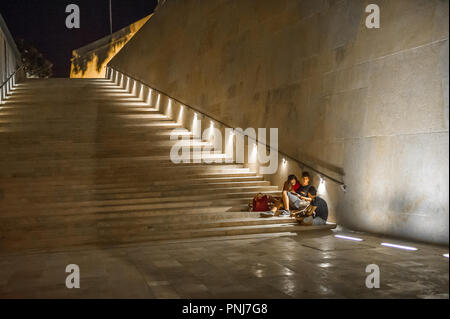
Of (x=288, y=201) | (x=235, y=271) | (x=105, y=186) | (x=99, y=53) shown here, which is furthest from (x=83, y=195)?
(x=99, y=53)

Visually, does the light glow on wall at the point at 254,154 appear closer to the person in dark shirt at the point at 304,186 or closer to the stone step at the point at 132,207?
the stone step at the point at 132,207

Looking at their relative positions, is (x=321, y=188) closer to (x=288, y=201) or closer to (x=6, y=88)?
(x=288, y=201)

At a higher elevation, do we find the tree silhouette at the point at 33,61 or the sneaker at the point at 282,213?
the tree silhouette at the point at 33,61

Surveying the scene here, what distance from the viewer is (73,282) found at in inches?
195

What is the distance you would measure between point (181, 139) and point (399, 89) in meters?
8.55

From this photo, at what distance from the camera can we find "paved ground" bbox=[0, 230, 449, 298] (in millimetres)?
4535

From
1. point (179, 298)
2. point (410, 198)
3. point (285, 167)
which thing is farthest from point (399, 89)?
point (179, 298)

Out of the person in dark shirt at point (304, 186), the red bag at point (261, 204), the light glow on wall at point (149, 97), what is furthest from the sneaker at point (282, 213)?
the light glow on wall at point (149, 97)

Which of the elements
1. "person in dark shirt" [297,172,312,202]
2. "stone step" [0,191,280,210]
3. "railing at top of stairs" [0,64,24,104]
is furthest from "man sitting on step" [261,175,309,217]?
"railing at top of stairs" [0,64,24,104]

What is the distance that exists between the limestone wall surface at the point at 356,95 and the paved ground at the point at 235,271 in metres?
0.92

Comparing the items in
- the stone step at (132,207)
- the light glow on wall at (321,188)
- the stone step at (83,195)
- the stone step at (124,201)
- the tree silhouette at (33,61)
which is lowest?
the stone step at (132,207)

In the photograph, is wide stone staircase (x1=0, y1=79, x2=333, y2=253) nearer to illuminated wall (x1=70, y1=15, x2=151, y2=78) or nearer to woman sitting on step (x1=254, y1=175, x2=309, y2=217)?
woman sitting on step (x1=254, y1=175, x2=309, y2=217)

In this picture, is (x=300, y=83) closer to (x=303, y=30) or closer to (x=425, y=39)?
(x=303, y=30)

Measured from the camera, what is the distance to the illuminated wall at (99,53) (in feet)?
104
